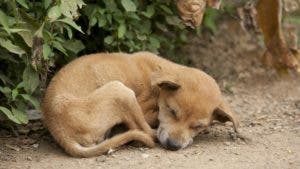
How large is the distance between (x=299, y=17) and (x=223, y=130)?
269 centimetres

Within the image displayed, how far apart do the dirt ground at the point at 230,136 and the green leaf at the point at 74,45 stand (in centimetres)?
90

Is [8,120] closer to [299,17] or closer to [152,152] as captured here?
[152,152]

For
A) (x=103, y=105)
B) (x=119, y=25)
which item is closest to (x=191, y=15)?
(x=119, y=25)

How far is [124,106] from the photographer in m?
7.52

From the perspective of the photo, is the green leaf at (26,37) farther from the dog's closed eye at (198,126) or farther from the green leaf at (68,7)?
the dog's closed eye at (198,126)

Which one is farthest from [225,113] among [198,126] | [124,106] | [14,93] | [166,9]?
[14,93]

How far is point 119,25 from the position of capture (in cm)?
835

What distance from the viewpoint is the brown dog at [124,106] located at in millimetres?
7375

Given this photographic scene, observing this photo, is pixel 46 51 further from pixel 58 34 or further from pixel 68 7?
pixel 58 34

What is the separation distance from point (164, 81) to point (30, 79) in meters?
1.30

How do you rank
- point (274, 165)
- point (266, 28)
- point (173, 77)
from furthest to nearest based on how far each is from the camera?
point (266, 28), point (173, 77), point (274, 165)

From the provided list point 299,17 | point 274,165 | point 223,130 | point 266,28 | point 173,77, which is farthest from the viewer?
point 299,17

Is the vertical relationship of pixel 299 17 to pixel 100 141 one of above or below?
above

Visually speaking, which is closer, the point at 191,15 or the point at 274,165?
the point at 274,165
